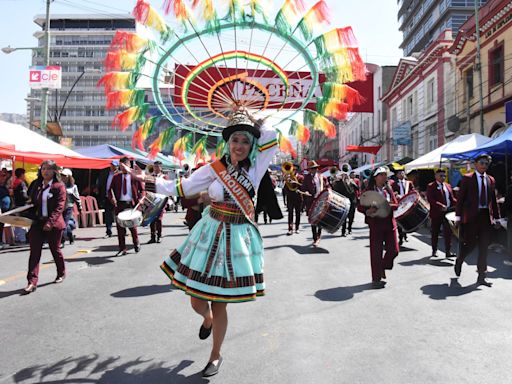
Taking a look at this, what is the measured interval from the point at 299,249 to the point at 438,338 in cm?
596

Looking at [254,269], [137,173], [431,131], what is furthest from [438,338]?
[431,131]

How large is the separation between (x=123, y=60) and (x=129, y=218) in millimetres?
4801

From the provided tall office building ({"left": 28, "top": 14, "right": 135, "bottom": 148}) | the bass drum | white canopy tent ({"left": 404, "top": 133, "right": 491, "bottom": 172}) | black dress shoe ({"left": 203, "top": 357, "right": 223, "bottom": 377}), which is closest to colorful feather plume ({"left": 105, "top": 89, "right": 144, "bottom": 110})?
black dress shoe ({"left": 203, "top": 357, "right": 223, "bottom": 377})

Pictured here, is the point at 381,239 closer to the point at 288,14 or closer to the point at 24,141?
the point at 288,14

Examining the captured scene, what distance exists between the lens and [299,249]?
10.4m

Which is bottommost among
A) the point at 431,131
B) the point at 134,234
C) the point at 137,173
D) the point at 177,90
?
the point at 134,234

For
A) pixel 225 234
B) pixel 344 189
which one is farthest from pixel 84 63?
pixel 225 234

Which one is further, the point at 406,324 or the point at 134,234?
the point at 134,234

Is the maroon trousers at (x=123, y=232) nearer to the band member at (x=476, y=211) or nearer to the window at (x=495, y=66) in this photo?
the band member at (x=476, y=211)

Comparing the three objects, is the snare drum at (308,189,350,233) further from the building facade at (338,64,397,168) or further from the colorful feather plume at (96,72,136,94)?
the building facade at (338,64,397,168)

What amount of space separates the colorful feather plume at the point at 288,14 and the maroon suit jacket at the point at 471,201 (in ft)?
14.3

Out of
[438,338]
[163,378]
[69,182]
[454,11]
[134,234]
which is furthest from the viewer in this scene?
[454,11]

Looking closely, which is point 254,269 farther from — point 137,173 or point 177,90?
point 177,90

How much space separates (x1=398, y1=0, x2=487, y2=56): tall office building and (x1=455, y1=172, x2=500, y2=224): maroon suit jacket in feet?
142
